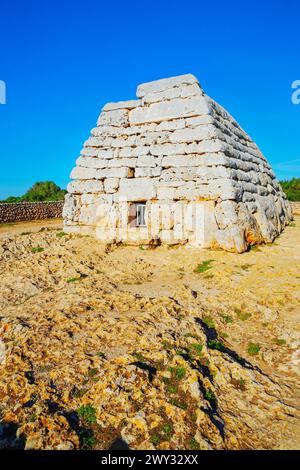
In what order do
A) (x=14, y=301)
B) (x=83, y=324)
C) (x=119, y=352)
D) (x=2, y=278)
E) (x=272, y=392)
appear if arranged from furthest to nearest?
(x=2, y=278) → (x=14, y=301) → (x=83, y=324) → (x=119, y=352) → (x=272, y=392)

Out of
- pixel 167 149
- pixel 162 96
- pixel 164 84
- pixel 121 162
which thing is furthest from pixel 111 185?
pixel 164 84

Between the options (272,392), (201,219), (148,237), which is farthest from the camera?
(148,237)

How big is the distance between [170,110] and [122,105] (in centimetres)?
174

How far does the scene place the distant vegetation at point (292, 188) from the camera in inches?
996

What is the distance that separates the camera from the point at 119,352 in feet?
12.8

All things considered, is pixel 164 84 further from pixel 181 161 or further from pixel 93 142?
pixel 93 142

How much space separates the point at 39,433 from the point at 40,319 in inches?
86.0

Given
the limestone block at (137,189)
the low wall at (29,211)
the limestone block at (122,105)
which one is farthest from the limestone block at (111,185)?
the low wall at (29,211)

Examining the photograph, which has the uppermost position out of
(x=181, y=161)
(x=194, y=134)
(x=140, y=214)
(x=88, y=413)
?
(x=194, y=134)

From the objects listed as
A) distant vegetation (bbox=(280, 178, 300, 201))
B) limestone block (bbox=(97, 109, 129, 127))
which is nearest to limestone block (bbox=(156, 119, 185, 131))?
limestone block (bbox=(97, 109, 129, 127))

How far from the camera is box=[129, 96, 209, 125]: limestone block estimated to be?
8.55 m

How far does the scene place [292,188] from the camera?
27891 millimetres
